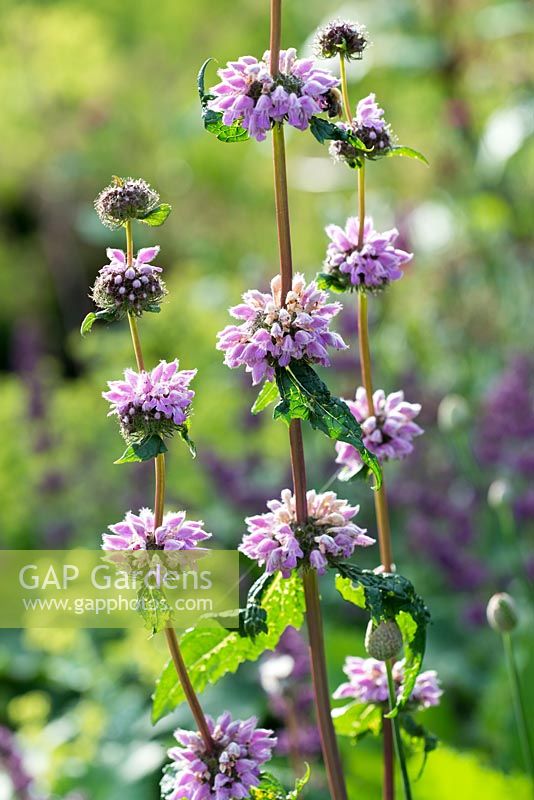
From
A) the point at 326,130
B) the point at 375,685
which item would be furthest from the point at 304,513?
the point at 326,130

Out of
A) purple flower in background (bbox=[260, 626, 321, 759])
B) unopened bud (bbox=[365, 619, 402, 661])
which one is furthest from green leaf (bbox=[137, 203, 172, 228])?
purple flower in background (bbox=[260, 626, 321, 759])

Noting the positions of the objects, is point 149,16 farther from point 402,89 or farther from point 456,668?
point 456,668

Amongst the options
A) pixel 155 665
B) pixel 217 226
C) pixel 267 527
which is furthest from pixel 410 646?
pixel 217 226

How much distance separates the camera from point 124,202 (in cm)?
86

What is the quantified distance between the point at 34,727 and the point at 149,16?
7.45 m

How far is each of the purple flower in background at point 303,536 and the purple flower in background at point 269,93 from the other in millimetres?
331

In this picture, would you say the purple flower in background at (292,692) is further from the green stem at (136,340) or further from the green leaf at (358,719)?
the green stem at (136,340)

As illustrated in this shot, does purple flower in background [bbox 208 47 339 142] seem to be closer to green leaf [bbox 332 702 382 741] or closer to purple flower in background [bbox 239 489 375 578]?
purple flower in background [bbox 239 489 375 578]

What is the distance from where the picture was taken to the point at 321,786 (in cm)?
169

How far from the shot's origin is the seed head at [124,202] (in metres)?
0.86

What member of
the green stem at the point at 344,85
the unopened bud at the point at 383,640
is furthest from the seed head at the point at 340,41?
the unopened bud at the point at 383,640

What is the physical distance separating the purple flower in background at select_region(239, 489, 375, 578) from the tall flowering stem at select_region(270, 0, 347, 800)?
0.02 meters

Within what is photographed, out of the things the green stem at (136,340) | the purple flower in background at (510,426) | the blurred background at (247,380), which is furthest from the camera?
the purple flower in background at (510,426)

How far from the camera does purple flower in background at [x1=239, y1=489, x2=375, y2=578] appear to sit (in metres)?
0.89
